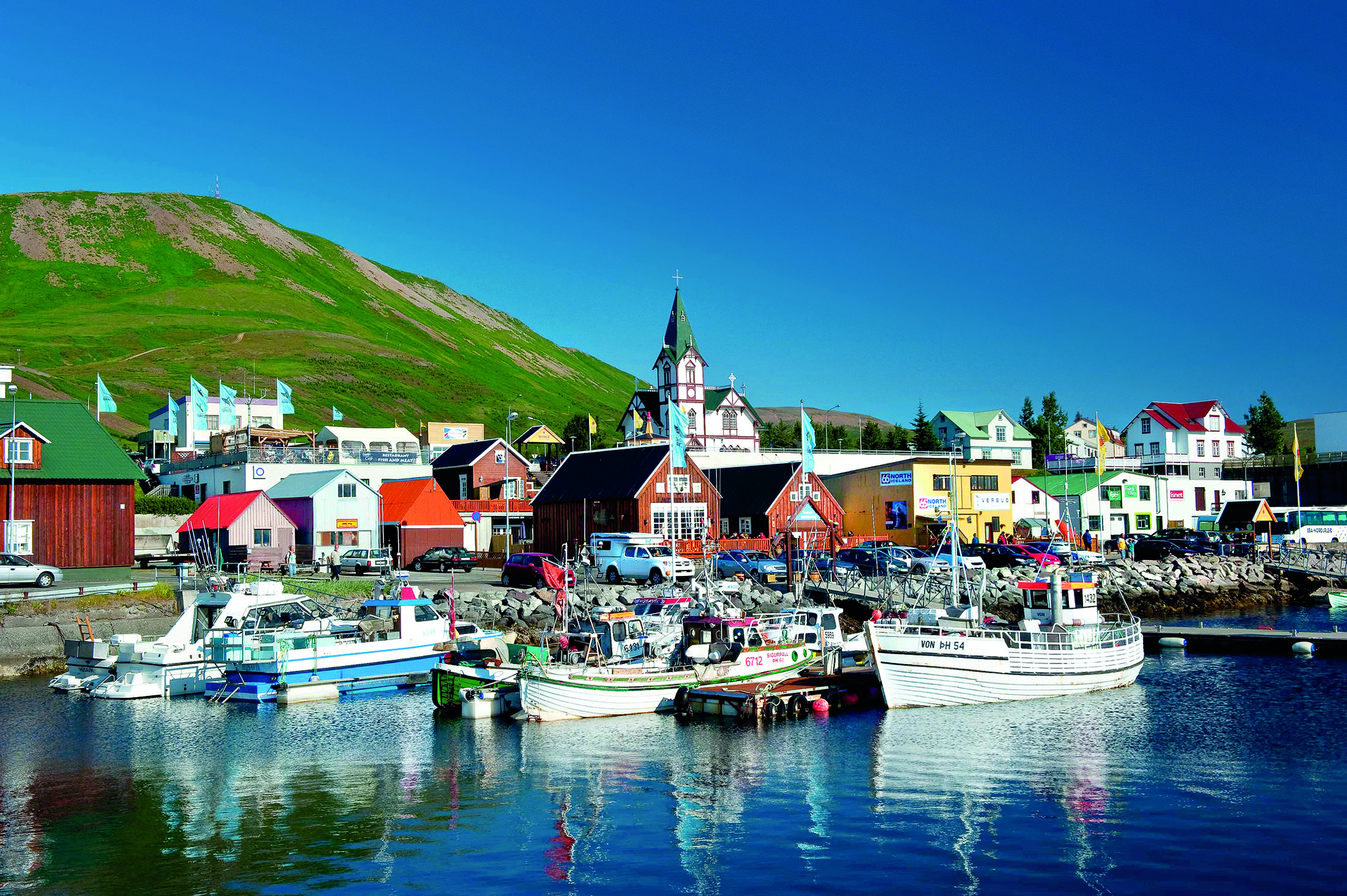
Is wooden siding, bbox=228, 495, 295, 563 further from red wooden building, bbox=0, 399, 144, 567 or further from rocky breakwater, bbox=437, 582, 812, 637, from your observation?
rocky breakwater, bbox=437, 582, 812, 637

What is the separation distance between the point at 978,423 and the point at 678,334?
154 ft

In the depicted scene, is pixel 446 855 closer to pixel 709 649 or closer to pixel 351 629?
pixel 709 649

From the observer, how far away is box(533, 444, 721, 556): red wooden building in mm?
70625

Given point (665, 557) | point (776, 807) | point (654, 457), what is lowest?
point (776, 807)

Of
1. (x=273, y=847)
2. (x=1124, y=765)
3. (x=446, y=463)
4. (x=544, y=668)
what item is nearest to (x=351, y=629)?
(x=544, y=668)

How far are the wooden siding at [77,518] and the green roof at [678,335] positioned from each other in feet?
273

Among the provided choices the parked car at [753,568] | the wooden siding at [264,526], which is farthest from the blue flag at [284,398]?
the parked car at [753,568]

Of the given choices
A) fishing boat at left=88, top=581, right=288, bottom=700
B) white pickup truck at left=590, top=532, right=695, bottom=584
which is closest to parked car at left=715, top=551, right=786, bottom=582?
white pickup truck at left=590, top=532, right=695, bottom=584

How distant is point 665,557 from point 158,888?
127ft

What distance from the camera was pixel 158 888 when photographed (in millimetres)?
19500

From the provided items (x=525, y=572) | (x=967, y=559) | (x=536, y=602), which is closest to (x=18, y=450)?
(x=525, y=572)

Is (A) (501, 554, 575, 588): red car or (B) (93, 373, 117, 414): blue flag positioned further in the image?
(B) (93, 373, 117, 414): blue flag

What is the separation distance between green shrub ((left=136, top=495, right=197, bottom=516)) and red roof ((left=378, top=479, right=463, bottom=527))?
1671 centimetres

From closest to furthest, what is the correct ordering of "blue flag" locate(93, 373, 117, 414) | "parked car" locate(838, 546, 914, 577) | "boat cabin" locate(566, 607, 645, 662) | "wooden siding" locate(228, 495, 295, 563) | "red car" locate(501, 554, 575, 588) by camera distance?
"boat cabin" locate(566, 607, 645, 662) < "red car" locate(501, 554, 575, 588) < "parked car" locate(838, 546, 914, 577) < "wooden siding" locate(228, 495, 295, 563) < "blue flag" locate(93, 373, 117, 414)
